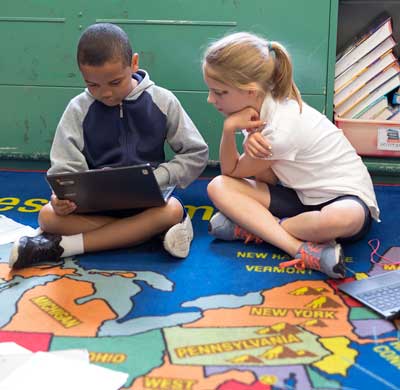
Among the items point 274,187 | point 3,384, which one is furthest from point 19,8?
point 3,384

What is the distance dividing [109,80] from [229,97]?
0.93 ft

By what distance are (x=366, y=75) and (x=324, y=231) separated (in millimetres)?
771

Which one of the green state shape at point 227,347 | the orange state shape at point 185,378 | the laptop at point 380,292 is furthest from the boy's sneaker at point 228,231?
the orange state shape at point 185,378

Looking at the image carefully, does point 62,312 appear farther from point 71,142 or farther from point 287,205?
point 287,205

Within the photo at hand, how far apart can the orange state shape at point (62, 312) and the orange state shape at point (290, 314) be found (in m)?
0.18

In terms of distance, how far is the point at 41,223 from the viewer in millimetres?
1584

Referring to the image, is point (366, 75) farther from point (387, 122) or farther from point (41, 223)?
point (41, 223)

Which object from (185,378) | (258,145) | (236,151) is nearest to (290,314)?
(185,378)

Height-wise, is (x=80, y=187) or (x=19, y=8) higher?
(x=19, y=8)

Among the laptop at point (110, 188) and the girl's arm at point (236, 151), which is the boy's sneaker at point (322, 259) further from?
the laptop at point (110, 188)

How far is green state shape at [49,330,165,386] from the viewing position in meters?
1.08

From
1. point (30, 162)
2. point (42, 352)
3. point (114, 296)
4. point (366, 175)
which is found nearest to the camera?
point (42, 352)

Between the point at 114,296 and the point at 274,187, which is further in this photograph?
the point at 274,187

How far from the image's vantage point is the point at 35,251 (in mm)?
1475
